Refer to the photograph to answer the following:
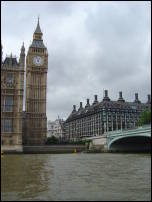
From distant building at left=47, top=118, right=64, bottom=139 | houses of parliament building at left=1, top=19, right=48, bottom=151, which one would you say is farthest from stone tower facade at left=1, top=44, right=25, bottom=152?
distant building at left=47, top=118, right=64, bottom=139

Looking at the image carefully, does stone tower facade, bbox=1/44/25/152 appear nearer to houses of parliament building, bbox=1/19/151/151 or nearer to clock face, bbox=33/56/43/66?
houses of parliament building, bbox=1/19/151/151

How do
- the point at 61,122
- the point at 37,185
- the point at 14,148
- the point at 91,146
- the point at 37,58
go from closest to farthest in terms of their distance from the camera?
the point at 37,185 < the point at 14,148 < the point at 91,146 < the point at 37,58 < the point at 61,122

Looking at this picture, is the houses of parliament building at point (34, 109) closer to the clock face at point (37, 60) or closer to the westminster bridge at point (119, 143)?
the clock face at point (37, 60)

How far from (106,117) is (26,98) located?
26.8 metres

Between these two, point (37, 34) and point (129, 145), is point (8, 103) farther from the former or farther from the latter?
point (37, 34)

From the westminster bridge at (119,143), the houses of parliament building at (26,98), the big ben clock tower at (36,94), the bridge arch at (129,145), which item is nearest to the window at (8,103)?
the houses of parliament building at (26,98)

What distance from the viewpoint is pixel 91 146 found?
6144cm

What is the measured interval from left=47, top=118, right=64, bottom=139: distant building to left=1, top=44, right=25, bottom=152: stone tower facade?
60.7 metres

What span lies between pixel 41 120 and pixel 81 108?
1665 inches

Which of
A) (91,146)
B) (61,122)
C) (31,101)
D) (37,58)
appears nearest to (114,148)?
(91,146)

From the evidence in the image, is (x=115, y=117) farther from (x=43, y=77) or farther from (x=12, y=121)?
(x=12, y=121)

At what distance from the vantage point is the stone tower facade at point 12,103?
54188 millimetres

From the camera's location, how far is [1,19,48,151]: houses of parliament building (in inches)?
2167

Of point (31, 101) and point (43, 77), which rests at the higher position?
point (43, 77)
